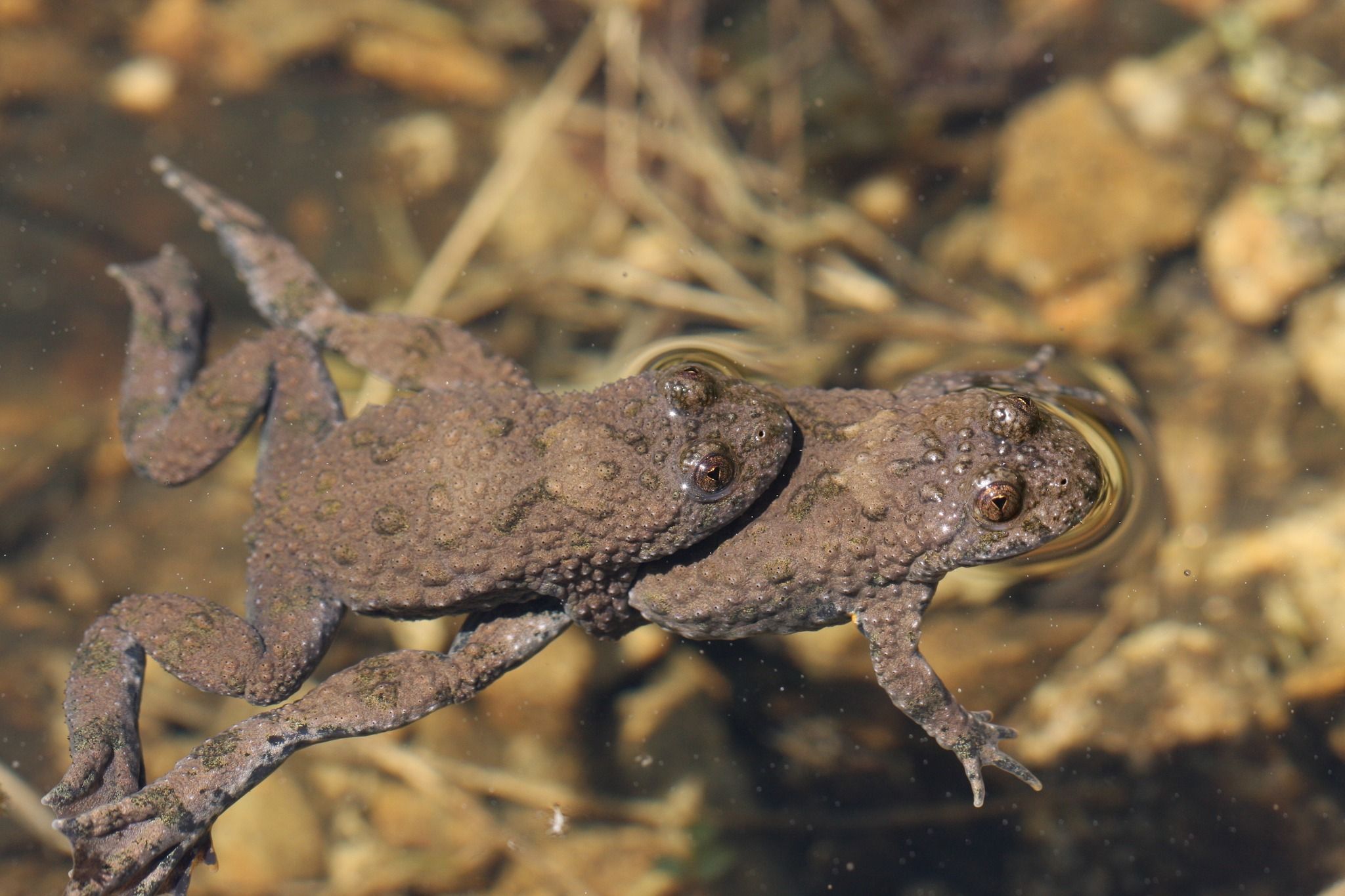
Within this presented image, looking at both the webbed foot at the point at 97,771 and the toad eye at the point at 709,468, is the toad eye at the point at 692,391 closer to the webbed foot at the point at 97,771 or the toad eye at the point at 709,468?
the toad eye at the point at 709,468

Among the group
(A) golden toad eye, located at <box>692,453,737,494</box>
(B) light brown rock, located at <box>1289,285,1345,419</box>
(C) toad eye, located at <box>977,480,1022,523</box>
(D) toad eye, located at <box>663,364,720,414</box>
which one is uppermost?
(D) toad eye, located at <box>663,364,720,414</box>

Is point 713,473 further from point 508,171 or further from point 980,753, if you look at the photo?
point 508,171

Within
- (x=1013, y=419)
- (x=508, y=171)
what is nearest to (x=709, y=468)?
(x=1013, y=419)

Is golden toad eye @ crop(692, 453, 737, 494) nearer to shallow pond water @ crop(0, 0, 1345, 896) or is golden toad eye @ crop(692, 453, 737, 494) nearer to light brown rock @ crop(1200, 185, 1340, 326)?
shallow pond water @ crop(0, 0, 1345, 896)

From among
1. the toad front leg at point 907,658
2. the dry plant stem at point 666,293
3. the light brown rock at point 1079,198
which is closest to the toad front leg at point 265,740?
the toad front leg at point 907,658

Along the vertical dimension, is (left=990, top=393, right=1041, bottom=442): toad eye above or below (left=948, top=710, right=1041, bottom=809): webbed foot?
above

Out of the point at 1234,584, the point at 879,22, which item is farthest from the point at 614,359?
the point at 1234,584

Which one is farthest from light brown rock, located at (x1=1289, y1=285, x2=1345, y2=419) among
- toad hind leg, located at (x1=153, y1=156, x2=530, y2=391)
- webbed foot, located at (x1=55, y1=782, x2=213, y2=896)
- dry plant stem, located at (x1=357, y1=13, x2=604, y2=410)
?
webbed foot, located at (x1=55, y1=782, x2=213, y2=896)

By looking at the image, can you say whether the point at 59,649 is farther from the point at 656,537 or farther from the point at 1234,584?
the point at 1234,584
